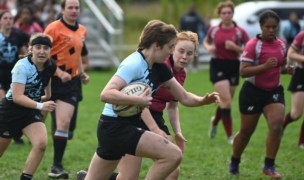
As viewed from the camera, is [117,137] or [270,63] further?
[270,63]

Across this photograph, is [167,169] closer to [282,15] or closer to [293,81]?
[293,81]

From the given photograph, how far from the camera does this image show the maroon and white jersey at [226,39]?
11.9 m

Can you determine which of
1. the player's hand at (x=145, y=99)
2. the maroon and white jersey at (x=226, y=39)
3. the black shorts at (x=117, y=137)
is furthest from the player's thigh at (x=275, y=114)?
the maroon and white jersey at (x=226, y=39)

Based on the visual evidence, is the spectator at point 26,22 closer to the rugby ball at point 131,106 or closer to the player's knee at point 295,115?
the player's knee at point 295,115

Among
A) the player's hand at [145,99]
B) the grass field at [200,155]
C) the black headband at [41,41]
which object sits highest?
the black headband at [41,41]

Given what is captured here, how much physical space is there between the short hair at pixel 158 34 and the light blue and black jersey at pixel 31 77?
1.88 metres

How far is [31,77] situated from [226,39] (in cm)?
470

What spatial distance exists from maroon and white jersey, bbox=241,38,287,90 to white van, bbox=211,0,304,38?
1709 cm

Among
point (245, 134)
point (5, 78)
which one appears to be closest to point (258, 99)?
point (245, 134)

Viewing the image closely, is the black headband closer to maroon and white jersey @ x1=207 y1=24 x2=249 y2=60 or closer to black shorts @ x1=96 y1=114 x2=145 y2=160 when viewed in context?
black shorts @ x1=96 y1=114 x2=145 y2=160

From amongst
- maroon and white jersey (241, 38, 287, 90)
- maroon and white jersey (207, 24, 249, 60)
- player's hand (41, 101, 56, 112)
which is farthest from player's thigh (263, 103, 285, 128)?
maroon and white jersey (207, 24, 249, 60)

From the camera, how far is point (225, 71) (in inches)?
465

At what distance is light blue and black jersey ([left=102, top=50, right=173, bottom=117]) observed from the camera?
6203mm

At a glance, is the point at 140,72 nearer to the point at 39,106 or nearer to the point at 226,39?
the point at 39,106
